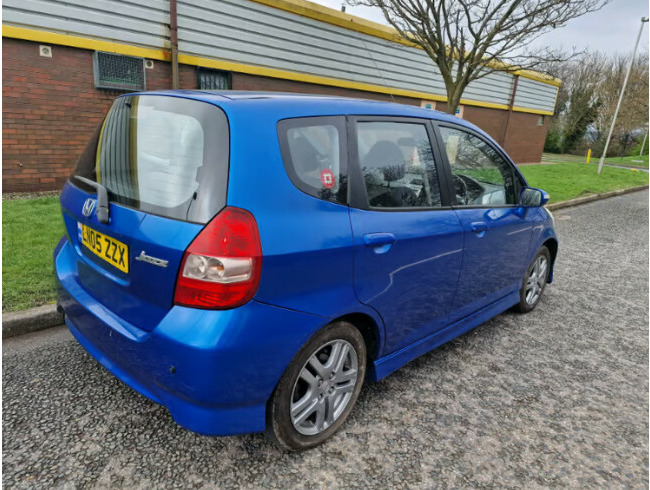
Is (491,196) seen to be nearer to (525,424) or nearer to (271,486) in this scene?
(525,424)

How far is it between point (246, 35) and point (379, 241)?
325 inches

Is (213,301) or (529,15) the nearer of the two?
(213,301)

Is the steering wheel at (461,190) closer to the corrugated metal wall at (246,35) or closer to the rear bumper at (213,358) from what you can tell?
the rear bumper at (213,358)

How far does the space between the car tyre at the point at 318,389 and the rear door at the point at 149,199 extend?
0.64 metres

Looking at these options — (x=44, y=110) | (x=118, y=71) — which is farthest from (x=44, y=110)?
(x=118, y=71)

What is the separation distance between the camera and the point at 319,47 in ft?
34.0

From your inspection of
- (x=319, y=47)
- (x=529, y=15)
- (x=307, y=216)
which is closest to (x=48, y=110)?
(x=319, y=47)

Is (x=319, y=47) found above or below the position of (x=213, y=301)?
above

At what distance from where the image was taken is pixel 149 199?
1829 millimetres

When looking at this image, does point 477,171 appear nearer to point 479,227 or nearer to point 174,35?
point 479,227

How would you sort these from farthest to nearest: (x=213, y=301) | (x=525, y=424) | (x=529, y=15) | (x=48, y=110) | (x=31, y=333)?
(x=529, y=15) < (x=48, y=110) < (x=31, y=333) < (x=525, y=424) < (x=213, y=301)

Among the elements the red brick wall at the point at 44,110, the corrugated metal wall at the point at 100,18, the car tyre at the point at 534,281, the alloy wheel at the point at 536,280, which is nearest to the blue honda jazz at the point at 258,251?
the car tyre at the point at 534,281

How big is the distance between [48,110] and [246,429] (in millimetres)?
6986

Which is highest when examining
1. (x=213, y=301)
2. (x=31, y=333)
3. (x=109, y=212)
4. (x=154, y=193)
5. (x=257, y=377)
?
(x=154, y=193)
